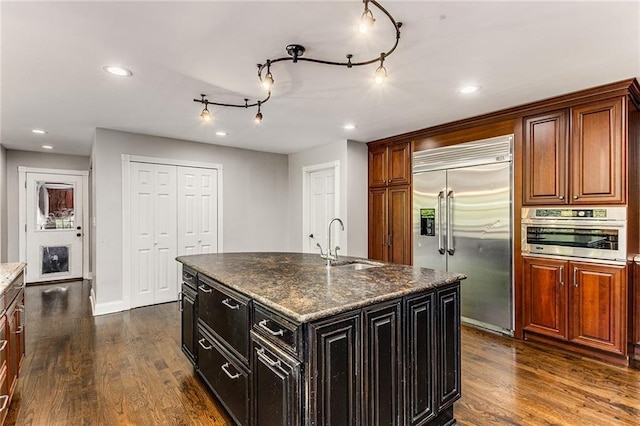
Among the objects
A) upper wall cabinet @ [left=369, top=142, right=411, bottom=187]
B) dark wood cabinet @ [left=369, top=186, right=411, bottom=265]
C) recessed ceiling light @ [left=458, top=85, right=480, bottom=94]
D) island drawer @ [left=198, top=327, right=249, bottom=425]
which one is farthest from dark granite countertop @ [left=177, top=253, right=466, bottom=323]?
upper wall cabinet @ [left=369, top=142, right=411, bottom=187]

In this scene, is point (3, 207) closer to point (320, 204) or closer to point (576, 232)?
point (320, 204)

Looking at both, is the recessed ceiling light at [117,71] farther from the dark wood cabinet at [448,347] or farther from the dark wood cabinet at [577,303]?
the dark wood cabinet at [577,303]

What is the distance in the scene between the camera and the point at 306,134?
448 centimetres

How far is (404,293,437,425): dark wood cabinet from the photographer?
1770 millimetres

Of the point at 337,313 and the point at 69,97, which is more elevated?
the point at 69,97

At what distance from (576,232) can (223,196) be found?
459 centimetres

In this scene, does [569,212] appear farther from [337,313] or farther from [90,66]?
[90,66]

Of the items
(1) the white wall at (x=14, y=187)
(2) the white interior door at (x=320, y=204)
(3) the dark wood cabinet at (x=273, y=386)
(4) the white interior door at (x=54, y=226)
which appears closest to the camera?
(3) the dark wood cabinet at (x=273, y=386)

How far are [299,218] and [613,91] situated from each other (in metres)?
4.29

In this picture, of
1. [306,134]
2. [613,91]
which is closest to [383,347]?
[613,91]

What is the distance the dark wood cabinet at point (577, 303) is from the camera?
9.07 feet

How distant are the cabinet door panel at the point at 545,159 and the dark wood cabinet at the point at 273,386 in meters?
3.02

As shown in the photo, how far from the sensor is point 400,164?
4.55 metres

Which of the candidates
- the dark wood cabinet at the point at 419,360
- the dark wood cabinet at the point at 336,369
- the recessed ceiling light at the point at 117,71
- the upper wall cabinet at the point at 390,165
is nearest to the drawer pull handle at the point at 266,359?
the dark wood cabinet at the point at 336,369
